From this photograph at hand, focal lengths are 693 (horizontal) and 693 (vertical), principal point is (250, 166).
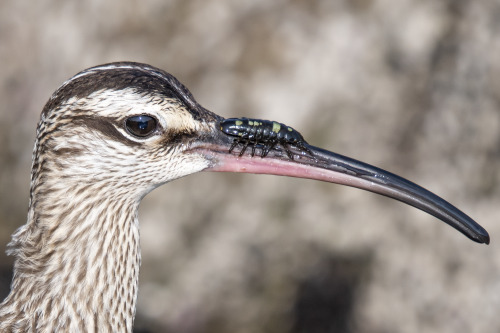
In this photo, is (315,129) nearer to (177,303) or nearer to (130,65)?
(177,303)

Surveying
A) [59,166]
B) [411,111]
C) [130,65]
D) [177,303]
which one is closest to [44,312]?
[59,166]

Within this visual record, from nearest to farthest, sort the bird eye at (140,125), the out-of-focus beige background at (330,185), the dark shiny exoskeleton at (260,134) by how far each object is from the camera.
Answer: the bird eye at (140,125), the dark shiny exoskeleton at (260,134), the out-of-focus beige background at (330,185)

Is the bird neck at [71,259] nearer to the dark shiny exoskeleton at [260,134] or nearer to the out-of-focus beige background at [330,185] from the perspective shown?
the dark shiny exoskeleton at [260,134]

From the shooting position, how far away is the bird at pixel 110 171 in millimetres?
2744

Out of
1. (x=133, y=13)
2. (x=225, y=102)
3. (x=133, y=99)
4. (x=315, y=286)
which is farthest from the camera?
(x=133, y=13)

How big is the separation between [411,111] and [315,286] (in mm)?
1756

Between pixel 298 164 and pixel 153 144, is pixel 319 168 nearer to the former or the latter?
pixel 298 164

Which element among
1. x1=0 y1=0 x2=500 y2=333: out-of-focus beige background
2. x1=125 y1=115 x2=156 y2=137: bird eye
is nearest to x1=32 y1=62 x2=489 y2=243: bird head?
x1=125 y1=115 x2=156 y2=137: bird eye

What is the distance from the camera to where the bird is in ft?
9.00

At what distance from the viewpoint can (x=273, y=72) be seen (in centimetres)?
644

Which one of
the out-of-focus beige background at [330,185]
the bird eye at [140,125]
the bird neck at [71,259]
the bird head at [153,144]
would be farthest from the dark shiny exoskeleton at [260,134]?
the out-of-focus beige background at [330,185]

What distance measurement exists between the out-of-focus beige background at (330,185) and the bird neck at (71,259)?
258cm

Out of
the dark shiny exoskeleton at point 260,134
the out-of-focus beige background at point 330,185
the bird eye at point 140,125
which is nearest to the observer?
the bird eye at point 140,125

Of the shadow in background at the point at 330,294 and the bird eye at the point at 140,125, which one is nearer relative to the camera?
the bird eye at the point at 140,125
